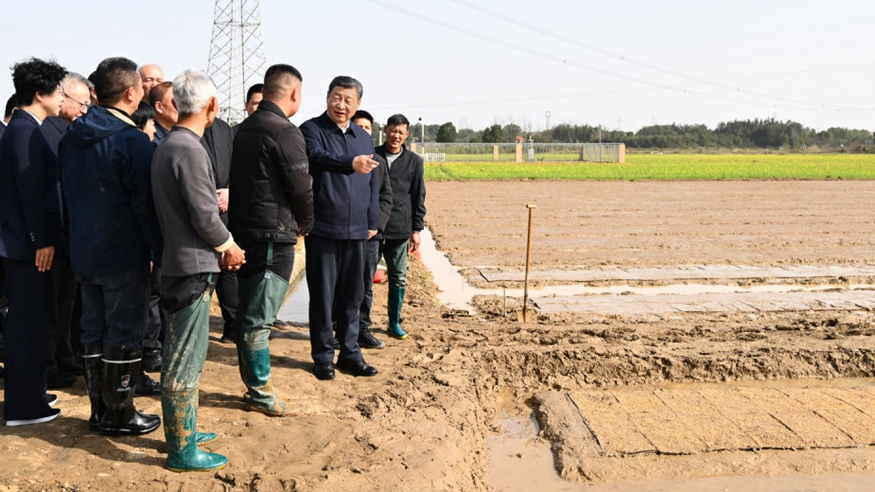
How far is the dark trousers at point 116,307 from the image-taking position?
3.75 m

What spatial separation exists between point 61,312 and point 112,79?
175 cm

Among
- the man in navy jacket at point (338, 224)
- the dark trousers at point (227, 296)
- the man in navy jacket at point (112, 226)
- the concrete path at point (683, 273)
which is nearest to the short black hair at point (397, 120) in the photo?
the man in navy jacket at point (338, 224)

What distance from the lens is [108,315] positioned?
3766mm

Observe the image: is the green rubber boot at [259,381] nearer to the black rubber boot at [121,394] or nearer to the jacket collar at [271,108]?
the black rubber boot at [121,394]

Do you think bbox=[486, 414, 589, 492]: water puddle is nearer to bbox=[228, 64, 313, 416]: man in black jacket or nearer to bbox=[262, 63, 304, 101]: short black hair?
bbox=[228, 64, 313, 416]: man in black jacket

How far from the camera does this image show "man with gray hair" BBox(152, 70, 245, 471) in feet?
11.4

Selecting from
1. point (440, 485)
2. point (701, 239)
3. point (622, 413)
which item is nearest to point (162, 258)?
point (440, 485)

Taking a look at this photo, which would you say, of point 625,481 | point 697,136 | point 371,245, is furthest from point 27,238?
point 697,136

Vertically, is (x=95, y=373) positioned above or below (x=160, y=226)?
below

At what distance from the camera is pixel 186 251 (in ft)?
11.7

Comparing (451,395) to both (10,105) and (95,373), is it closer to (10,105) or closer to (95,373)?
(95,373)

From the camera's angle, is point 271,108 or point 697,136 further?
point 697,136

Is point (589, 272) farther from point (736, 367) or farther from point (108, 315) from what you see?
point (108, 315)

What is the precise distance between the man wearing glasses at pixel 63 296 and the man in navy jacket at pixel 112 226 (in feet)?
2.61
